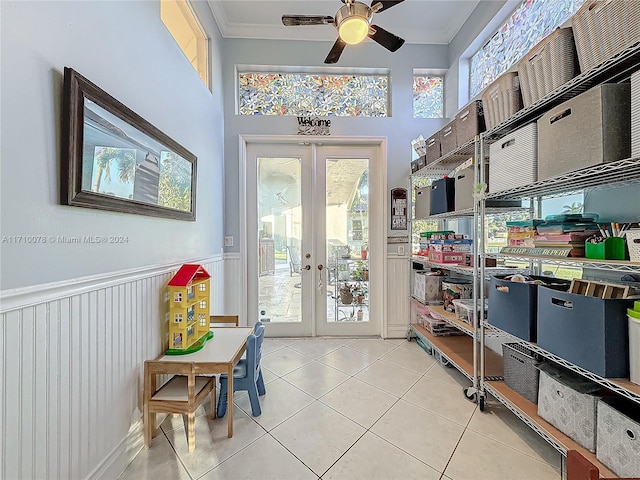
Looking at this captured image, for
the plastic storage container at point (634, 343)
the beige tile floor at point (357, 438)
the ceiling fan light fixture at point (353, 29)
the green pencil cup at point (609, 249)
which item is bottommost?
the beige tile floor at point (357, 438)

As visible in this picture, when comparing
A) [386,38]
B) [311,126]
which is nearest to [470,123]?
[386,38]

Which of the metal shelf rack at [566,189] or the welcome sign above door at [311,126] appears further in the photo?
the welcome sign above door at [311,126]

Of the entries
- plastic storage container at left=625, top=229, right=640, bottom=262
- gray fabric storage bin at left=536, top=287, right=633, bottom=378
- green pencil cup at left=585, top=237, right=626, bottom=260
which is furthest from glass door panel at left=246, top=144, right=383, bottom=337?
plastic storage container at left=625, top=229, right=640, bottom=262

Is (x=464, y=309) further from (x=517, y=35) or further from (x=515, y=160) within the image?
(x=517, y=35)

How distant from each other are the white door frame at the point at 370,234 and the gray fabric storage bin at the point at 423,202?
0.35 metres

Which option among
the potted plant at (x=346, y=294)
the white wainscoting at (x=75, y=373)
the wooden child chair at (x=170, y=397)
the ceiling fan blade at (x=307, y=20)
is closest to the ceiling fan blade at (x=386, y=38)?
the ceiling fan blade at (x=307, y=20)

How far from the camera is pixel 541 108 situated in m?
1.58

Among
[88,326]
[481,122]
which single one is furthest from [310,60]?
[88,326]

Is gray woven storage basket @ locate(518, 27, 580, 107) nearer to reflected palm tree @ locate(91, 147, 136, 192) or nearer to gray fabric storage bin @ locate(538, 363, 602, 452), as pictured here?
gray fabric storage bin @ locate(538, 363, 602, 452)

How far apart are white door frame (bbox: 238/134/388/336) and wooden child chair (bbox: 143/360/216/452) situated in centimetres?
156

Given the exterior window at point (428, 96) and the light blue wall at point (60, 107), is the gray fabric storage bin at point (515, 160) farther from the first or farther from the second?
the light blue wall at point (60, 107)

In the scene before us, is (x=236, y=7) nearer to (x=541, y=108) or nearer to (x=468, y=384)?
(x=541, y=108)

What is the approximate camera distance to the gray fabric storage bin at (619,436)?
3.64ft

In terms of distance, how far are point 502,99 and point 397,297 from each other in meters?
2.19
